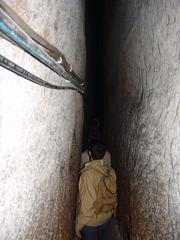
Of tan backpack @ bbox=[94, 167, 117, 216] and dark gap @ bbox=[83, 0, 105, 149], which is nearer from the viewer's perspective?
tan backpack @ bbox=[94, 167, 117, 216]

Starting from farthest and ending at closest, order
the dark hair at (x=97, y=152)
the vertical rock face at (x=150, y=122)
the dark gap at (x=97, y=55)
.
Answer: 1. the dark gap at (x=97, y=55)
2. the dark hair at (x=97, y=152)
3. the vertical rock face at (x=150, y=122)

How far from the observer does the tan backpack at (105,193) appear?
2750 mm

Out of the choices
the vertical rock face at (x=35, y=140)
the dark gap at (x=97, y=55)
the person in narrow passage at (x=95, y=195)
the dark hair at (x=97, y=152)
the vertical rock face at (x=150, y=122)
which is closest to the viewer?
the vertical rock face at (x=35, y=140)

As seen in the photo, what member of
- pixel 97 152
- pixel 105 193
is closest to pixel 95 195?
pixel 105 193

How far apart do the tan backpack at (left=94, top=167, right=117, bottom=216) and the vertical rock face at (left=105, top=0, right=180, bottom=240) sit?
0.94 feet

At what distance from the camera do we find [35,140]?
161 centimetres

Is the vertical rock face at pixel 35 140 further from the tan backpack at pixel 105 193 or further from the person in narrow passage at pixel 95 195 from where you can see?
the tan backpack at pixel 105 193

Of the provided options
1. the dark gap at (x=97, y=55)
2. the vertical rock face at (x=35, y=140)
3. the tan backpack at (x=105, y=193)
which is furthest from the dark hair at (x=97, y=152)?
the dark gap at (x=97, y=55)

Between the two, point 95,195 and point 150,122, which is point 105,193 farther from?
point 150,122

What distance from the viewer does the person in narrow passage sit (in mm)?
2700

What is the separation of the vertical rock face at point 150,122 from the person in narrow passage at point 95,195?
0.35 metres

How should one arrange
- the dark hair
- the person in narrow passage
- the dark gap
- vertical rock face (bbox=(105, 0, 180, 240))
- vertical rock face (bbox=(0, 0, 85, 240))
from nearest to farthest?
1. vertical rock face (bbox=(0, 0, 85, 240))
2. vertical rock face (bbox=(105, 0, 180, 240))
3. the person in narrow passage
4. the dark hair
5. the dark gap

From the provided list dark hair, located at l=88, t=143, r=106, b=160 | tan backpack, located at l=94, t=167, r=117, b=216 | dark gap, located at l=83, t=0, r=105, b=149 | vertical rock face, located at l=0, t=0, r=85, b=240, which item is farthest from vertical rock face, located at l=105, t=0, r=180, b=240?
dark gap, located at l=83, t=0, r=105, b=149

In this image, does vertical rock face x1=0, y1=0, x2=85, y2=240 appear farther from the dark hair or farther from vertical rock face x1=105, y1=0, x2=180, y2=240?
vertical rock face x1=105, y1=0, x2=180, y2=240
